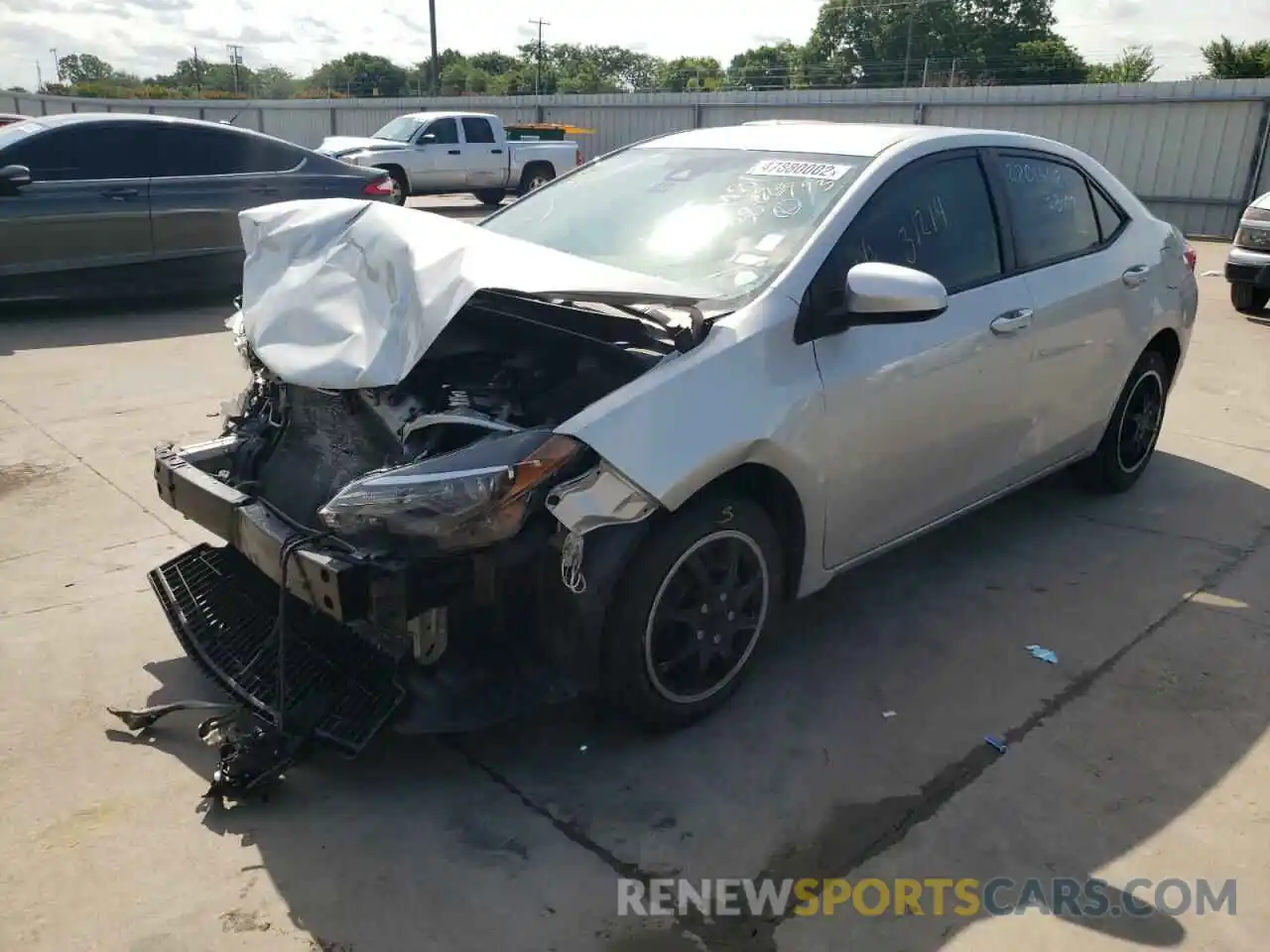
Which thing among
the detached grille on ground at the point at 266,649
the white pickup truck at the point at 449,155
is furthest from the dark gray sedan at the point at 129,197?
the white pickup truck at the point at 449,155

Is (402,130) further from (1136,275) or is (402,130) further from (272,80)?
(272,80)

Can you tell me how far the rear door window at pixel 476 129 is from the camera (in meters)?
20.3

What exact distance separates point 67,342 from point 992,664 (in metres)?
7.29

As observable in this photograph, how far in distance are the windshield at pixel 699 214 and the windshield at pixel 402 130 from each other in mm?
17032

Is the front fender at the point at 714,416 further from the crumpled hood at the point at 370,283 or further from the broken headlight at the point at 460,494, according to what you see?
the crumpled hood at the point at 370,283

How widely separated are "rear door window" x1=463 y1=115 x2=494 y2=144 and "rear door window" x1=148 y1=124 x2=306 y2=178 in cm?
1107

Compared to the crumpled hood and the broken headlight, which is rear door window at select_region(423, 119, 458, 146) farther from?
the broken headlight

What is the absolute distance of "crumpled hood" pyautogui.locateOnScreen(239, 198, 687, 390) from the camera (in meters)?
2.90

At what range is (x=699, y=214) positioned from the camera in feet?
12.0

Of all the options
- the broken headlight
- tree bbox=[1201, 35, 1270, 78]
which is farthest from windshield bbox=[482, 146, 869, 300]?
tree bbox=[1201, 35, 1270, 78]

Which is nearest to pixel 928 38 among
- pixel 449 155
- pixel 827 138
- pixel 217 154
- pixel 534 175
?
pixel 534 175

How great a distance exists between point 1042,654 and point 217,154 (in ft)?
27.6

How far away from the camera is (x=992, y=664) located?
12.1 feet

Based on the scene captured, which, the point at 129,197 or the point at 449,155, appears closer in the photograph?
the point at 129,197
